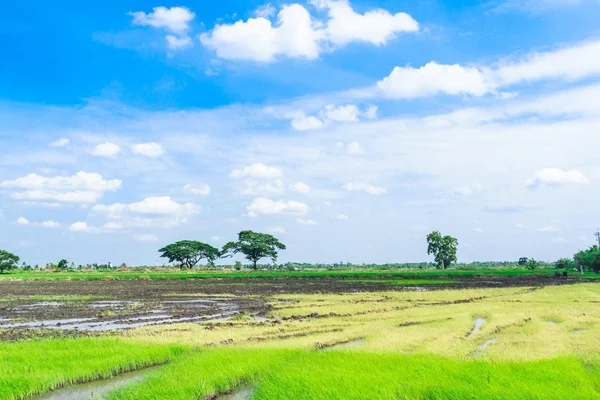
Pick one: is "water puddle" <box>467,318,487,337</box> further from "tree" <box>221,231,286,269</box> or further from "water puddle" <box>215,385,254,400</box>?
"tree" <box>221,231,286,269</box>

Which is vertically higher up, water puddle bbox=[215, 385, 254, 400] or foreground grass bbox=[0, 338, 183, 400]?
foreground grass bbox=[0, 338, 183, 400]

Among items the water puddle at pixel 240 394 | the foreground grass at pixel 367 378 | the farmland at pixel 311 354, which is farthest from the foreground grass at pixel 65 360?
the water puddle at pixel 240 394

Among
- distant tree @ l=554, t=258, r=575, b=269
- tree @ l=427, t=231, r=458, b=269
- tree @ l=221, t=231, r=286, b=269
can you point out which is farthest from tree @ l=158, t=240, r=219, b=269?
distant tree @ l=554, t=258, r=575, b=269

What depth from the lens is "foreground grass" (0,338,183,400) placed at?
409 inches

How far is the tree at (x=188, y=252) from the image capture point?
98125 millimetres

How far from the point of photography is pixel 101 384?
1098 centimetres

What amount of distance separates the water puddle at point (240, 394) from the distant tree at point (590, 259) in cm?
8090

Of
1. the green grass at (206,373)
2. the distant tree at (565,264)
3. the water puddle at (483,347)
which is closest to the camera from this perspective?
the green grass at (206,373)

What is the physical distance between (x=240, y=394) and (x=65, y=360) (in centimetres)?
526

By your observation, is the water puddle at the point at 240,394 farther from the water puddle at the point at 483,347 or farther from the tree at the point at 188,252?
the tree at the point at 188,252

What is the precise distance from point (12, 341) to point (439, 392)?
13.3 meters

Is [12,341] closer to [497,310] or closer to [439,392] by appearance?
[439,392]

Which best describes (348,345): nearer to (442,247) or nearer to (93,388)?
(93,388)

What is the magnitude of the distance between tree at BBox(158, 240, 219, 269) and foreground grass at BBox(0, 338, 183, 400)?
85036 mm
